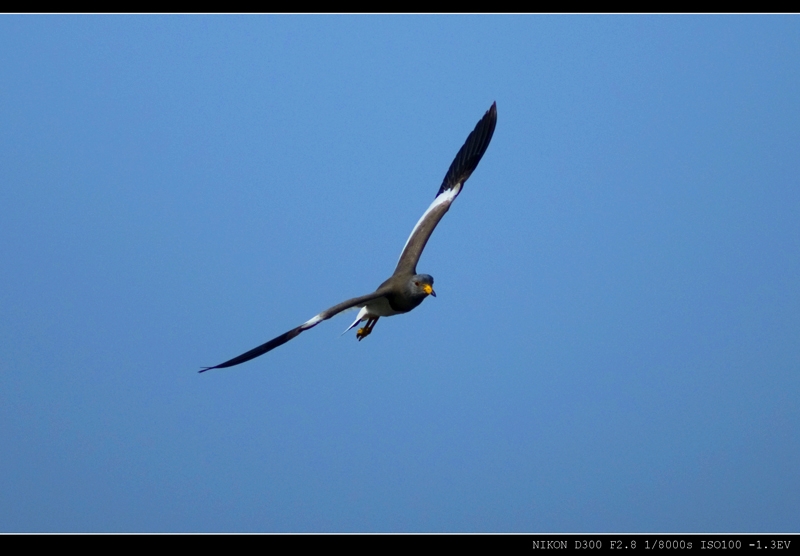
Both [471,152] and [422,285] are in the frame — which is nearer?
[422,285]

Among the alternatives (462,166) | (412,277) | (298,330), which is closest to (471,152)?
(462,166)

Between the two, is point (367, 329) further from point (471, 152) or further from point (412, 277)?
point (471, 152)

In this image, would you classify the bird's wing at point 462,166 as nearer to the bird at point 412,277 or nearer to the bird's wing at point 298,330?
the bird at point 412,277

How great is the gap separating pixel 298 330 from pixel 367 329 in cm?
240

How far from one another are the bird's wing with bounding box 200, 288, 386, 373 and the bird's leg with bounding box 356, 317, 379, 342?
85cm

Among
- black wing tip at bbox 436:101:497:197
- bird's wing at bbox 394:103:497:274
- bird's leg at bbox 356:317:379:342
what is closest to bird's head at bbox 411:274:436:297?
bird's leg at bbox 356:317:379:342

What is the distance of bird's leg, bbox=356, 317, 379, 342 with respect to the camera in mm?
12250

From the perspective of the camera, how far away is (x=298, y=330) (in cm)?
999

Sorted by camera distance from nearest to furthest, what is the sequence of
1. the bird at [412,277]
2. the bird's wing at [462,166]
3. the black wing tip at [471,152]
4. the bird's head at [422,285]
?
the bird at [412,277] → the bird's head at [422,285] → the bird's wing at [462,166] → the black wing tip at [471,152]

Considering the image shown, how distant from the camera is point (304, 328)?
10.1m

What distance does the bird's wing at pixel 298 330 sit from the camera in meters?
9.12

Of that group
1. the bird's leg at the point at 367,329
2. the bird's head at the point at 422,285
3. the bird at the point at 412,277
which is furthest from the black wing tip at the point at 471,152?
the bird's head at the point at 422,285
